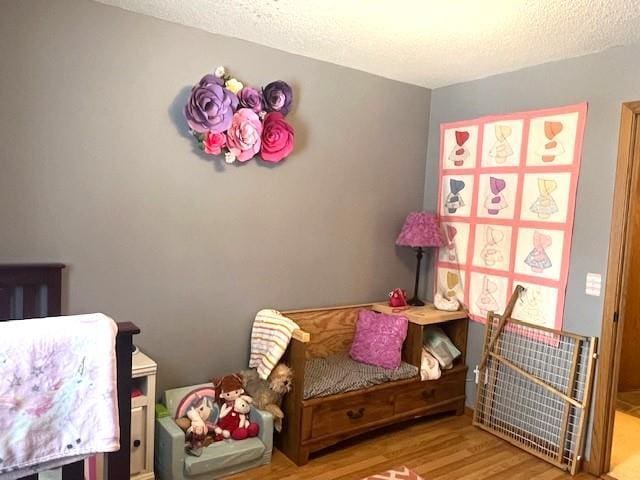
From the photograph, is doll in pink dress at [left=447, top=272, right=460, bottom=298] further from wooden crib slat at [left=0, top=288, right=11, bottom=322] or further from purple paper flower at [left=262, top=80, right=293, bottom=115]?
wooden crib slat at [left=0, top=288, right=11, bottom=322]

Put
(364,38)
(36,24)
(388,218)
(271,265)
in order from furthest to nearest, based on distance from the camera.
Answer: (388,218) < (271,265) < (364,38) < (36,24)

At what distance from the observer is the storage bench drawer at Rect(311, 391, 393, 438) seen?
2.66 meters

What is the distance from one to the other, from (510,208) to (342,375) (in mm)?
1467

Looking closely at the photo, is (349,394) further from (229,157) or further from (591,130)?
(591,130)

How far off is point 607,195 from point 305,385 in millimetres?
1913

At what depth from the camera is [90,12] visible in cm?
231

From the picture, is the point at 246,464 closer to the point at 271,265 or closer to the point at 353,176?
the point at 271,265

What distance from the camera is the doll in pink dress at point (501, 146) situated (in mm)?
3084


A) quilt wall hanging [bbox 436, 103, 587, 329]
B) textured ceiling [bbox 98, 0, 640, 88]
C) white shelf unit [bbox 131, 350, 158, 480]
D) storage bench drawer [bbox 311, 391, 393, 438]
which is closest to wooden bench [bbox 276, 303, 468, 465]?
storage bench drawer [bbox 311, 391, 393, 438]

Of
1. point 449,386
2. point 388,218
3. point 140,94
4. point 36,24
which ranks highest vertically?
point 36,24

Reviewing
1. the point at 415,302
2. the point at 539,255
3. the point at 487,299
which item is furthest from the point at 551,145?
the point at 415,302

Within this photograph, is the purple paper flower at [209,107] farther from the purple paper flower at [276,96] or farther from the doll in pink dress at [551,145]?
the doll in pink dress at [551,145]

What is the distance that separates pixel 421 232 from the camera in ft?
10.7

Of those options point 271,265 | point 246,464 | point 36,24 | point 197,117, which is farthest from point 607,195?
point 36,24
